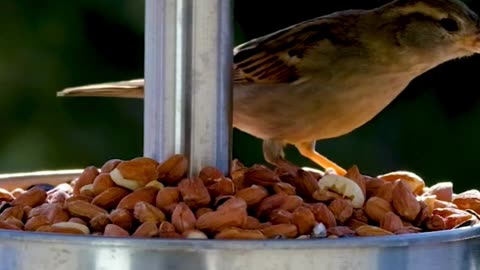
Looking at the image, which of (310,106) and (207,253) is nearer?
(207,253)

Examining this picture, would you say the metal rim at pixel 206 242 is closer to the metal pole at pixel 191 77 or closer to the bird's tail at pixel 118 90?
the metal pole at pixel 191 77

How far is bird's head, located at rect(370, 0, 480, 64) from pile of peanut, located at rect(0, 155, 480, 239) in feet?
3.40

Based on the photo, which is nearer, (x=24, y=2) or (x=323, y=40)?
(x=323, y=40)

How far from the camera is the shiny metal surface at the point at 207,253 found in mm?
1394

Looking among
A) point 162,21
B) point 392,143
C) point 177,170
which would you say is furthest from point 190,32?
point 392,143

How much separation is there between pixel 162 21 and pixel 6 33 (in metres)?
2.82

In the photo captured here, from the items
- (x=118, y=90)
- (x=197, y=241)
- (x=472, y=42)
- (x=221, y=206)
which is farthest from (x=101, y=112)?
(x=197, y=241)

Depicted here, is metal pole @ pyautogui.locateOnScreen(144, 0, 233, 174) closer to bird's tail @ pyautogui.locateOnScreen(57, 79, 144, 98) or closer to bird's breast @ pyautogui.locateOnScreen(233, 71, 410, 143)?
bird's breast @ pyautogui.locateOnScreen(233, 71, 410, 143)

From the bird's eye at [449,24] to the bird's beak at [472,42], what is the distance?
0.03m

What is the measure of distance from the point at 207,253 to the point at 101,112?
10.4 feet

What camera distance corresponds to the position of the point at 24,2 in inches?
175

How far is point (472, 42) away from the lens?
2.87 metres

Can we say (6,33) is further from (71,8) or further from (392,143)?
(392,143)

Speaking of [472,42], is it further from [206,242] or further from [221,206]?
[206,242]
